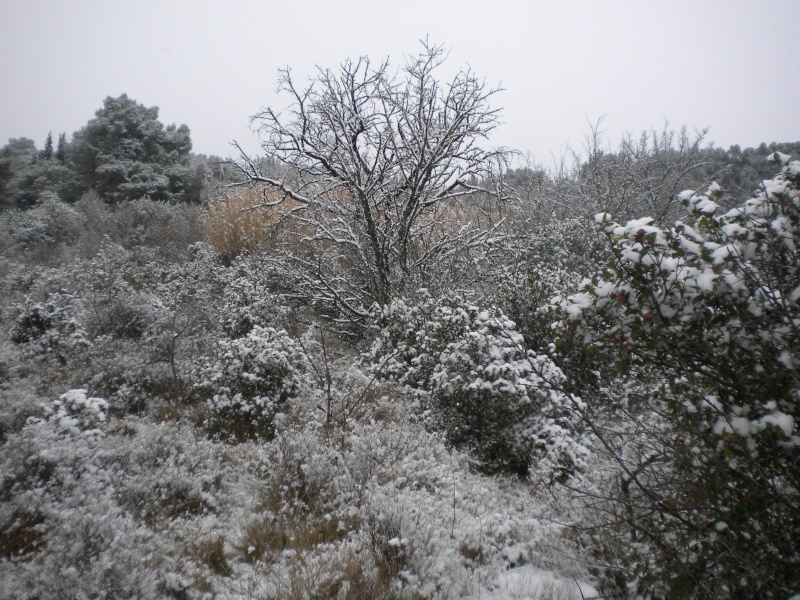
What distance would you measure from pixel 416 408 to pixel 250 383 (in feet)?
6.40

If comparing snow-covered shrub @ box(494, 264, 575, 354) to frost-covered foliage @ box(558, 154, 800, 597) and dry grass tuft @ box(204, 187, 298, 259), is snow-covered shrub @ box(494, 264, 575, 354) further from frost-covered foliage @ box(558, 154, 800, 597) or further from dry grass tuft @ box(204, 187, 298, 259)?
dry grass tuft @ box(204, 187, 298, 259)

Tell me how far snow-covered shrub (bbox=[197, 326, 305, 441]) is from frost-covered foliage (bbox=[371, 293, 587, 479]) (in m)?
1.19

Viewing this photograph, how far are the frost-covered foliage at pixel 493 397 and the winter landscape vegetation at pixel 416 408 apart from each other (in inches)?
1.2

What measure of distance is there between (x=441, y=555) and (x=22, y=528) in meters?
2.58

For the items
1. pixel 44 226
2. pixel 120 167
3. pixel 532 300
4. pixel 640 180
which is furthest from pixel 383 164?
pixel 120 167

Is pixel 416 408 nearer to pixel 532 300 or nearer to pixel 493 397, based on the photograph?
pixel 493 397

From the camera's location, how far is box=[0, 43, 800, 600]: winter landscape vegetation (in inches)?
71.9

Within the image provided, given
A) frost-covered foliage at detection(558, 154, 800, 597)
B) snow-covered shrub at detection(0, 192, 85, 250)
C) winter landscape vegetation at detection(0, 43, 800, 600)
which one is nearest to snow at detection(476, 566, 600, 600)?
winter landscape vegetation at detection(0, 43, 800, 600)

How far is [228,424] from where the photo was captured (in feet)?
14.6

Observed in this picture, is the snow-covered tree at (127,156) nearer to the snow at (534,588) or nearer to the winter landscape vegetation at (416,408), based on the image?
the winter landscape vegetation at (416,408)

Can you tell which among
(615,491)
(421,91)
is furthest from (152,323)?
(615,491)

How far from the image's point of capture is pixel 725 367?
1.83m

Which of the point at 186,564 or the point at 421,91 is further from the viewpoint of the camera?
the point at 421,91

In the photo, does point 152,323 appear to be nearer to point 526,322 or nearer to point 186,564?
point 186,564
